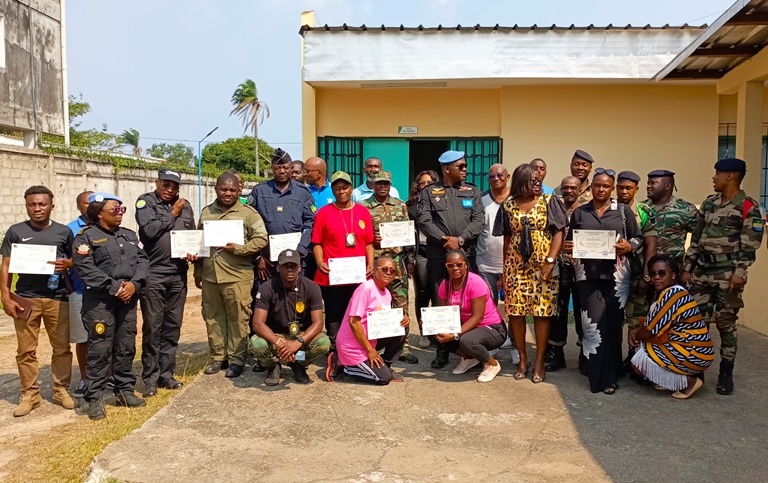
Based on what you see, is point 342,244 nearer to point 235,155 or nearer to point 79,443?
point 79,443

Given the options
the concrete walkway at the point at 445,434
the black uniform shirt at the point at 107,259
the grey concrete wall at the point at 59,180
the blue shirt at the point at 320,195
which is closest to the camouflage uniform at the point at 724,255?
the concrete walkway at the point at 445,434

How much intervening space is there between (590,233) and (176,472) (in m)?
3.55

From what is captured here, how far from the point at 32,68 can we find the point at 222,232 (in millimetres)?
18539

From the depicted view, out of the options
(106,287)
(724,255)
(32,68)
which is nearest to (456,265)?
(724,255)

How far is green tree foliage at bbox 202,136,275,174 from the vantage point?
183 ft

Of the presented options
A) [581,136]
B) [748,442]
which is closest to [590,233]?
[748,442]

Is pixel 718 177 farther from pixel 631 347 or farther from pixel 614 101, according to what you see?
pixel 614 101

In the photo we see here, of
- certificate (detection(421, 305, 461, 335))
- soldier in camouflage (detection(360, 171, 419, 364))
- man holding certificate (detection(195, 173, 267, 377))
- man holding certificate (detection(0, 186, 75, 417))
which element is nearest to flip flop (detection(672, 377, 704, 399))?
certificate (detection(421, 305, 461, 335))

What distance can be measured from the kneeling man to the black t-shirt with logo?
5.34 feet

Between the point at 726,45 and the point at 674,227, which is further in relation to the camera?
the point at 726,45

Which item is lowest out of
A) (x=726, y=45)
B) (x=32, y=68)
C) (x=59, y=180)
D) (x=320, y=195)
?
(x=320, y=195)

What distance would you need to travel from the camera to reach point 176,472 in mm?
3869

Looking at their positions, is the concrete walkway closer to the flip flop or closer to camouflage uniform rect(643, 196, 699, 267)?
the flip flop

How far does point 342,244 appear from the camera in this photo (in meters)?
5.91
